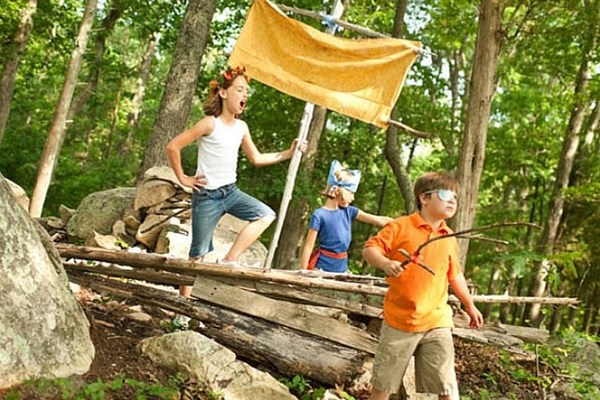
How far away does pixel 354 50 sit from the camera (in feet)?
21.1

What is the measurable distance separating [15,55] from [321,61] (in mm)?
10233

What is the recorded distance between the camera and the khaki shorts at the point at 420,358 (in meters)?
3.85

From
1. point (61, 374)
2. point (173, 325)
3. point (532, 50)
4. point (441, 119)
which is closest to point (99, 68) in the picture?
point (441, 119)

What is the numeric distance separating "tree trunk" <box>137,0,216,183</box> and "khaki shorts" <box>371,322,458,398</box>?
727cm

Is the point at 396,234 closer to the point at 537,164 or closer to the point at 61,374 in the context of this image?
the point at 61,374

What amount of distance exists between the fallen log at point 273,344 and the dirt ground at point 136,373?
0.17 m

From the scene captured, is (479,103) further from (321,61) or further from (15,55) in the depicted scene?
(15,55)

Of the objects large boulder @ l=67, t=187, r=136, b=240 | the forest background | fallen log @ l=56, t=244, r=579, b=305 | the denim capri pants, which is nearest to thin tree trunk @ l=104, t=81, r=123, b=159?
the forest background

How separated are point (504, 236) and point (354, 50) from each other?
1356 centimetres

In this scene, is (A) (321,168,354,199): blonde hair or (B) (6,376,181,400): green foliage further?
(A) (321,168,354,199): blonde hair

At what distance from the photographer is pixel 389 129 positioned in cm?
1294

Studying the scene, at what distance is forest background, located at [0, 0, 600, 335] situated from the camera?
42.1 feet

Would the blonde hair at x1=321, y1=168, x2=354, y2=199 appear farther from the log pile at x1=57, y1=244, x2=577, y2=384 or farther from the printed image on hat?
the log pile at x1=57, y1=244, x2=577, y2=384


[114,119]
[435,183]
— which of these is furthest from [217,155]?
[114,119]
